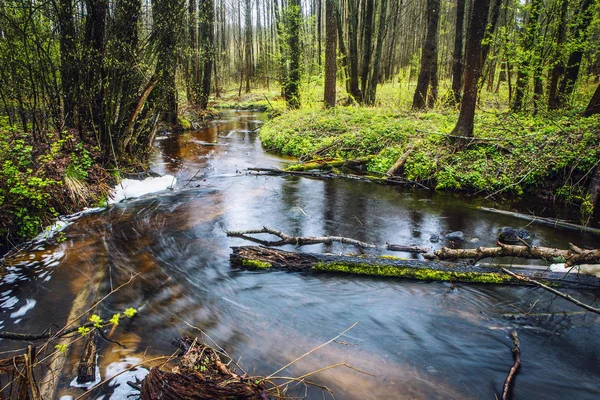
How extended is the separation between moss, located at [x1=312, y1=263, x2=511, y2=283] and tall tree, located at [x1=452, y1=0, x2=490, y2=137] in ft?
20.0

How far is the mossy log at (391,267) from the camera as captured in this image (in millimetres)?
4355

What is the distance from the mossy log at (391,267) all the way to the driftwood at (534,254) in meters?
0.16

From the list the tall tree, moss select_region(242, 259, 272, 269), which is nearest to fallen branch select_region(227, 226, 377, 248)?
moss select_region(242, 259, 272, 269)

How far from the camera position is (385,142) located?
432 inches

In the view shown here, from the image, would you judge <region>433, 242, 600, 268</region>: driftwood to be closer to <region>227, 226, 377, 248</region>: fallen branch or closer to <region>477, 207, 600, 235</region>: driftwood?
<region>227, 226, 377, 248</region>: fallen branch

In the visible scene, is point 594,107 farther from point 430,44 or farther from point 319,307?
point 319,307

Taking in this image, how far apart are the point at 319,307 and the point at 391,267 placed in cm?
118

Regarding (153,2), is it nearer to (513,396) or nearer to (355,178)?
(355,178)

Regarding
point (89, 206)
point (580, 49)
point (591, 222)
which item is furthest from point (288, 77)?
point (591, 222)

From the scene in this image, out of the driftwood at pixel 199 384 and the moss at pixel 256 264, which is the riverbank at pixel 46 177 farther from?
the driftwood at pixel 199 384

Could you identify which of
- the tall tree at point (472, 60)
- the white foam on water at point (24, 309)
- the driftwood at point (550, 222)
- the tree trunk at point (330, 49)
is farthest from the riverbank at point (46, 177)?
the tree trunk at point (330, 49)

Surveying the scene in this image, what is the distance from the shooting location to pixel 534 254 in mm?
4344

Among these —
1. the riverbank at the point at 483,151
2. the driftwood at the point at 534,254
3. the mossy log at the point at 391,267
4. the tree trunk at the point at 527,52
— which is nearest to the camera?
the driftwood at the point at 534,254

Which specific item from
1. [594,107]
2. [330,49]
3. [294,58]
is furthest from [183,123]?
[594,107]
